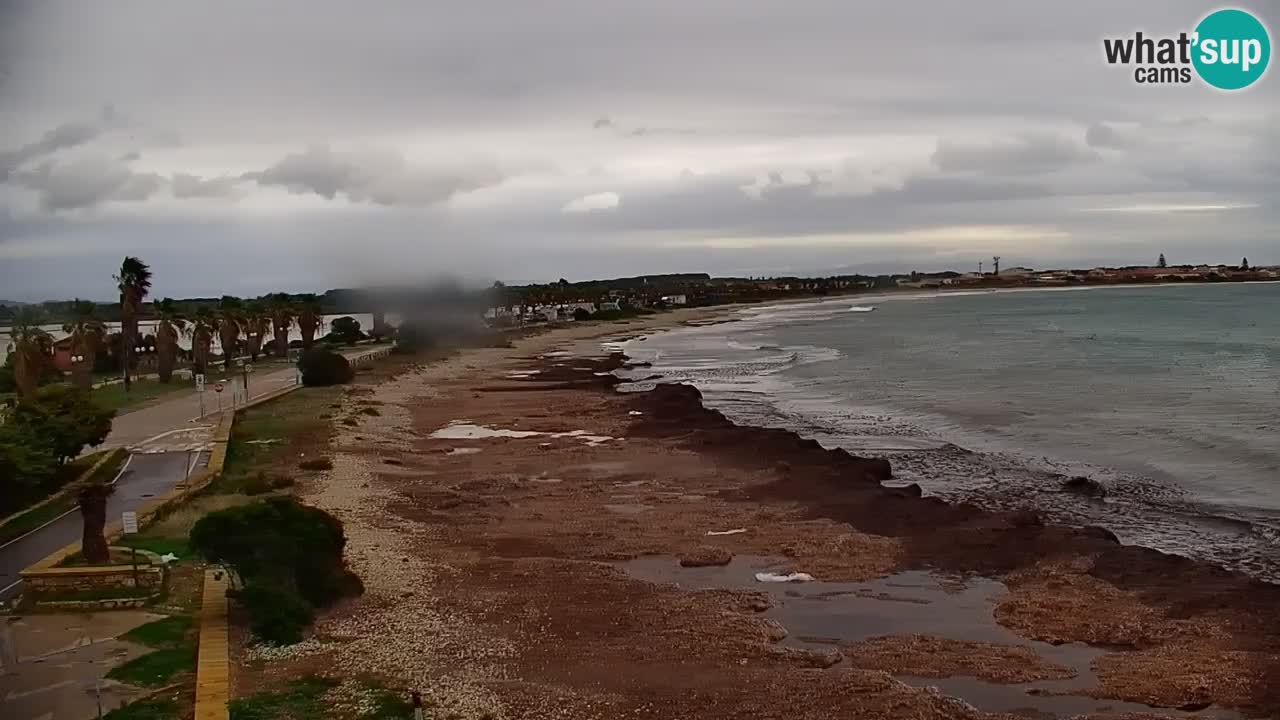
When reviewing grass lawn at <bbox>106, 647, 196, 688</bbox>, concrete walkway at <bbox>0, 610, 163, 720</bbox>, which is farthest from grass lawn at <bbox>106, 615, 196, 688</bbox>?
concrete walkway at <bbox>0, 610, 163, 720</bbox>

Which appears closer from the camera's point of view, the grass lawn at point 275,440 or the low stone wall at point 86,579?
the low stone wall at point 86,579

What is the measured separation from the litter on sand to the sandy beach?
67mm

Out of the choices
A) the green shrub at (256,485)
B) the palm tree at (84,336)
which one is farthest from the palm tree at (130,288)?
the green shrub at (256,485)

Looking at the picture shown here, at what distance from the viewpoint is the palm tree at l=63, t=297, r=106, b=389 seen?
43.3 meters

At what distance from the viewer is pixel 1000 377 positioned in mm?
56219

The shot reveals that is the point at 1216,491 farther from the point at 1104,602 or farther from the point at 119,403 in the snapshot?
the point at 119,403

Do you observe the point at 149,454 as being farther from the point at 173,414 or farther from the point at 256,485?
the point at 173,414

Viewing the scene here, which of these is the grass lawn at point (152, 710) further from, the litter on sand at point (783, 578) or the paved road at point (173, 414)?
the paved road at point (173, 414)

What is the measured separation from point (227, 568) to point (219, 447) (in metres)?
13.3

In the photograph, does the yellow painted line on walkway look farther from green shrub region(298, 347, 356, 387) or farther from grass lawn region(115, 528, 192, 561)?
green shrub region(298, 347, 356, 387)

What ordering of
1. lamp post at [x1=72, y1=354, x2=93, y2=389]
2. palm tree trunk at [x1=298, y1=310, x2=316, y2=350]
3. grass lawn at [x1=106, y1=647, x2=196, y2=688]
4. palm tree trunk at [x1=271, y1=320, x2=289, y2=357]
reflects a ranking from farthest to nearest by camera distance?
palm tree trunk at [x1=298, y1=310, x2=316, y2=350]
palm tree trunk at [x1=271, y1=320, x2=289, y2=357]
lamp post at [x1=72, y1=354, x2=93, y2=389]
grass lawn at [x1=106, y1=647, x2=196, y2=688]

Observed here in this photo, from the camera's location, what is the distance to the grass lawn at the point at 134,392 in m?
40.5

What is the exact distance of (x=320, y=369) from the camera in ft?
161

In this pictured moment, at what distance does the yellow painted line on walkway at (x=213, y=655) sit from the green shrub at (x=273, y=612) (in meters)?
0.38
